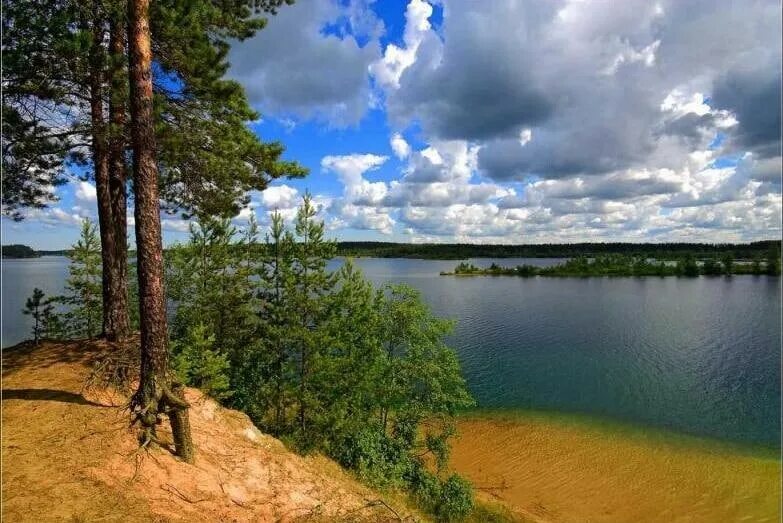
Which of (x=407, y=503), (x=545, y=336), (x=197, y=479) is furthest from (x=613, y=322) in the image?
(x=197, y=479)

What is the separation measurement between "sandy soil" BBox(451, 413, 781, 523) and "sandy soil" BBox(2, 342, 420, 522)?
13.2m

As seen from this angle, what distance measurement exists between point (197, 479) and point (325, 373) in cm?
907

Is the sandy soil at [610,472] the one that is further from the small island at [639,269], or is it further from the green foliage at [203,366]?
the small island at [639,269]

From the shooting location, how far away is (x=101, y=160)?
12.2 m

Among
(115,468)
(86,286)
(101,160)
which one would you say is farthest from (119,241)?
(86,286)

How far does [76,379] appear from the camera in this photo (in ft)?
34.6

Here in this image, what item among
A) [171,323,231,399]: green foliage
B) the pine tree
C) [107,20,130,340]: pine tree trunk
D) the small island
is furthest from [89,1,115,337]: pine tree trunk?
the small island

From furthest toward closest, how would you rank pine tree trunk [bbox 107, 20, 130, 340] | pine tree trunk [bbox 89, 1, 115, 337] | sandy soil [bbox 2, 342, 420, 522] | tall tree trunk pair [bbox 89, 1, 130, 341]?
pine tree trunk [bbox 107, 20, 130, 340] < tall tree trunk pair [bbox 89, 1, 130, 341] < pine tree trunk [bbox 89, 1, 115, 337] < sandy soil [bbox 2, 342, 420, 522]

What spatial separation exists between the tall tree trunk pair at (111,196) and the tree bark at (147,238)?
310 centimetres

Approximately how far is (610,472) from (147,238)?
81.4 feet

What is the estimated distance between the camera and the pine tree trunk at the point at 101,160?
34.9 ft

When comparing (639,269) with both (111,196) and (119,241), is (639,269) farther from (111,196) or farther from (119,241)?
(111,196)

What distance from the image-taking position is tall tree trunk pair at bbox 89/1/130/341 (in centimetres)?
1102

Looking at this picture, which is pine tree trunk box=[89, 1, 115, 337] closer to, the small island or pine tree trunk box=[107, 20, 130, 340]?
pine tree trunk box=[107, 20, 130, 340]
